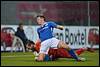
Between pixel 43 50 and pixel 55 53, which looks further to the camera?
pixel 55 53

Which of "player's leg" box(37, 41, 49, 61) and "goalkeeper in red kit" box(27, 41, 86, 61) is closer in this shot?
"player's leg" box(37, 41, 49, 61)

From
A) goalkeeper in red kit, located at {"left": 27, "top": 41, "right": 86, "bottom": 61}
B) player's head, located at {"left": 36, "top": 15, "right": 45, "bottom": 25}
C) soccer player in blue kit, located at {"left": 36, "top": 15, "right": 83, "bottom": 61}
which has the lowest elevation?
goalkeeper in red kit, located at {"left": 27, "top": 41, "right": 86, "bottom": 61}

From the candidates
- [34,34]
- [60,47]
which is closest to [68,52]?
[60,47]

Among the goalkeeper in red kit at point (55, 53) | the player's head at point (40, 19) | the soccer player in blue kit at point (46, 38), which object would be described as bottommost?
the goalkeeper in red kit at point (55, 53)

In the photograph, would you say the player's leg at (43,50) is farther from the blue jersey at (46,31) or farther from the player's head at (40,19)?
the player's head at (40,19)

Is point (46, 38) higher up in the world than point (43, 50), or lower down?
higher up

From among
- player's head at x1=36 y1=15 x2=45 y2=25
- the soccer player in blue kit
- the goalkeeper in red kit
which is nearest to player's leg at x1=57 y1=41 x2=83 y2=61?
the soccer player in blue kit

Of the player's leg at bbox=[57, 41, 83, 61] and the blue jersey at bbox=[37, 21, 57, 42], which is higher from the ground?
the blue jersey at bbox=[37, 21, 57, 42]

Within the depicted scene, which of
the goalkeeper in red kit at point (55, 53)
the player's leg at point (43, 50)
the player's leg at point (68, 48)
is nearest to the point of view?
the player's leg at point (68, 48)

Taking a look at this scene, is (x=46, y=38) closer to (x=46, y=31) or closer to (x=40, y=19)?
(x=46, y=31)

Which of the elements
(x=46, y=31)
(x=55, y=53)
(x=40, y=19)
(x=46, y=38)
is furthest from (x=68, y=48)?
(x=40, y=19)

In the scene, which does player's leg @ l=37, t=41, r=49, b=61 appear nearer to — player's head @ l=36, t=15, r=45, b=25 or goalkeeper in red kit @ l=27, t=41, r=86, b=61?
goalkeeper in red kit @ l=27, t=41, r=86, b=61

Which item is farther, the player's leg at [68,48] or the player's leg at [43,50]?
the player's leg at [43,50]

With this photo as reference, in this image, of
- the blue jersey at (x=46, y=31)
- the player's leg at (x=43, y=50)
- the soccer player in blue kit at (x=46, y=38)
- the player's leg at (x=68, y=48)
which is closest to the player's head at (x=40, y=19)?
the soccer player in blue kit at (x=46, y=38)
